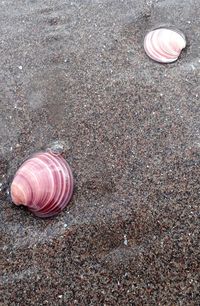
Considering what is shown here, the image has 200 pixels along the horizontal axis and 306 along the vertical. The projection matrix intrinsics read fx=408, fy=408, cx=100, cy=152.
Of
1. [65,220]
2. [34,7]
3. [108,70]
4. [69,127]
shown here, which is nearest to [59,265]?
[65,220]

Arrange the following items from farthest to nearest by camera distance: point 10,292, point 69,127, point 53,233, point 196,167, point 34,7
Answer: point 34,7 → point 69,127 → point 196,167 → point 53,233 → point 10,292

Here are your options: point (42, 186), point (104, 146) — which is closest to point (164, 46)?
point (104, 146)

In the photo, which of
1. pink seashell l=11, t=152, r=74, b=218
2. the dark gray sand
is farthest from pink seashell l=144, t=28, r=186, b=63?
pink seashell l=11, t=152, r=74, b=218

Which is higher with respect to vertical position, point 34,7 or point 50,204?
point 34,7

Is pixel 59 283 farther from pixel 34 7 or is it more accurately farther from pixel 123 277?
pixel 34 7

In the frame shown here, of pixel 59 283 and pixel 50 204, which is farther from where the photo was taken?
pixel 50 204

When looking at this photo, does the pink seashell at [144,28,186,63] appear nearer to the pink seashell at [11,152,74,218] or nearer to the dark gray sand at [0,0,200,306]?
the dark gray sand at [0,0,200,306]
